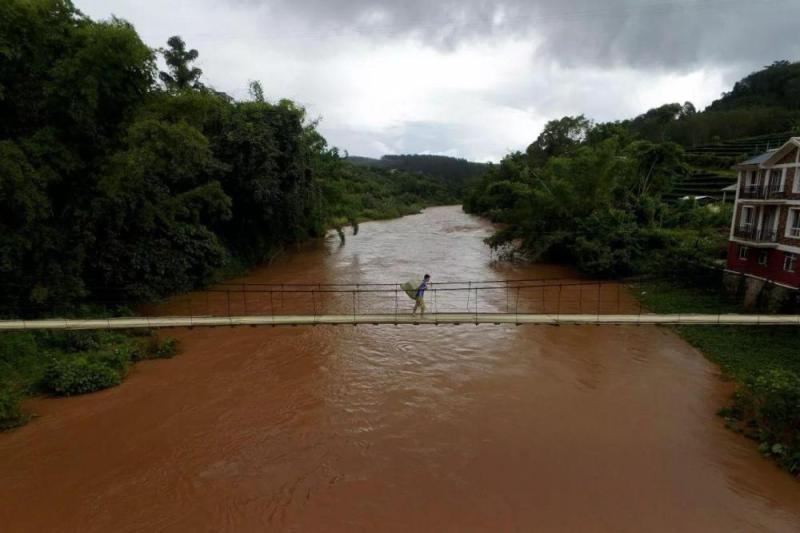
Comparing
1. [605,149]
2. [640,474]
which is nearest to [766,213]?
[605,149]

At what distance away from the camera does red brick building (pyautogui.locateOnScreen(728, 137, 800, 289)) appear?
10.3 m

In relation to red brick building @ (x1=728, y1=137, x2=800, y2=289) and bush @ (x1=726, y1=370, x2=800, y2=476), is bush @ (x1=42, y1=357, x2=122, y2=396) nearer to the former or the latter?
bush @ (x1=726, y1=370, x2=800, y2=476)

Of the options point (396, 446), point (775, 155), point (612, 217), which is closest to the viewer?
point (396, 446)

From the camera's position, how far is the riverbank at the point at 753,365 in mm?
6270

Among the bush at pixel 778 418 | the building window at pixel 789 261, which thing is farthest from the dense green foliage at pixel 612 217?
the bush at pixel 778 418

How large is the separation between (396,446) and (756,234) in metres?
9.92

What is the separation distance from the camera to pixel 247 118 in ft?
44.8

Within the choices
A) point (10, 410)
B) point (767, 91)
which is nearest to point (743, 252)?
point (10, 410)

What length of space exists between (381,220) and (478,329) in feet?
90.5

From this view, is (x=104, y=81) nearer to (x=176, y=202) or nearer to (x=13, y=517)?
(x=176, y=202)

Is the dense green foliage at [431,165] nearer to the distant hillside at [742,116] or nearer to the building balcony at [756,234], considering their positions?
the distant hillside at [742,116]

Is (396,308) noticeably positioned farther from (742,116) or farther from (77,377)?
(742,116)

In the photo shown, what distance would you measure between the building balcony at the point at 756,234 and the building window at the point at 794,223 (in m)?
0.32

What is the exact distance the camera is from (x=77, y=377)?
7.46m
